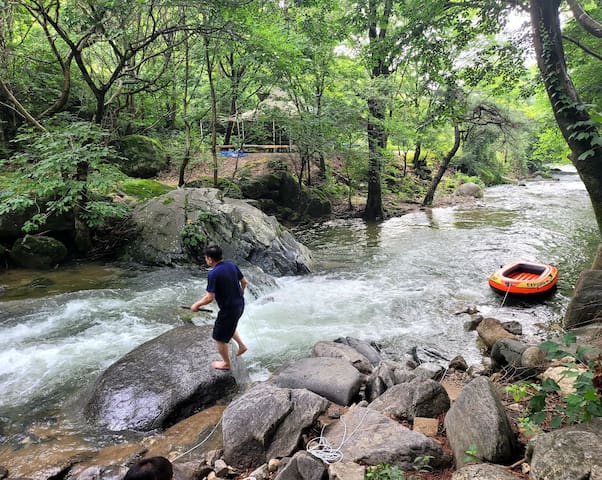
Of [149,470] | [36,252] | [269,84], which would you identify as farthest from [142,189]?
[149,470]

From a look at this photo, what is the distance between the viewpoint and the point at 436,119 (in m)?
7.41

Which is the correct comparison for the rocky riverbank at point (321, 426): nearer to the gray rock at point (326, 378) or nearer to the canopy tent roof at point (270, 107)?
the gray rock at point (326, 378)

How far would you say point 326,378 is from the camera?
4434 millimetres

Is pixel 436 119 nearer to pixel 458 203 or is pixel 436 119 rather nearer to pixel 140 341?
pixel 140 341

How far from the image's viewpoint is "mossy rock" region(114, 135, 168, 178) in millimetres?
15430

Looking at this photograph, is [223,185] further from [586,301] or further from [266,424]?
[266,424]

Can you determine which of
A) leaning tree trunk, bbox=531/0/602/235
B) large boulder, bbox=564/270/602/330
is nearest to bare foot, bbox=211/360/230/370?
large boulder, bbox=564/270/602/330

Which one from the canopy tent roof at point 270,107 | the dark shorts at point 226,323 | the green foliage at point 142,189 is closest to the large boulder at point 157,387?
the dark shorts at point 226,323

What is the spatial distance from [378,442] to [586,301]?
5.62 m

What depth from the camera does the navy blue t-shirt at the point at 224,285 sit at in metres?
4.49

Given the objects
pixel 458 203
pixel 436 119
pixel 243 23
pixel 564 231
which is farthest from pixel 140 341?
pixel 458 203

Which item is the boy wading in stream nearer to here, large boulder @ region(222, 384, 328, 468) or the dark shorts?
the dark shorts

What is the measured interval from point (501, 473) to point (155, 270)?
9.04 meters

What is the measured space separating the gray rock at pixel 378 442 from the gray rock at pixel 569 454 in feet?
2.23
